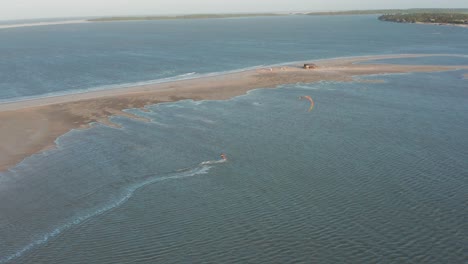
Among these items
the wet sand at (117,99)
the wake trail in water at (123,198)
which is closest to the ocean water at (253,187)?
the wake trail in water at (123,198)

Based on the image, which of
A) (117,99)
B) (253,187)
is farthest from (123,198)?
(117,99)

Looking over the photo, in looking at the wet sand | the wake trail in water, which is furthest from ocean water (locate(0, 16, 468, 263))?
the wet sand

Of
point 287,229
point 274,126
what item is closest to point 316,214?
point 287,229

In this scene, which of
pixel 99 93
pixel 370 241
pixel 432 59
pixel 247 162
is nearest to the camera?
pixel 370 241

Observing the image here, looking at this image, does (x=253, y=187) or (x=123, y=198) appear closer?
(x=123, y=198)

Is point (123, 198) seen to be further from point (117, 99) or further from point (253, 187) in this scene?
point (117, 99)

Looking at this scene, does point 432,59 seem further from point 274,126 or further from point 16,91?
point 16,91

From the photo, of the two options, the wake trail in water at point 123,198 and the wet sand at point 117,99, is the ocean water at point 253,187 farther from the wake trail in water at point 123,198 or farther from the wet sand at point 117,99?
the wet sand at point 117,99
